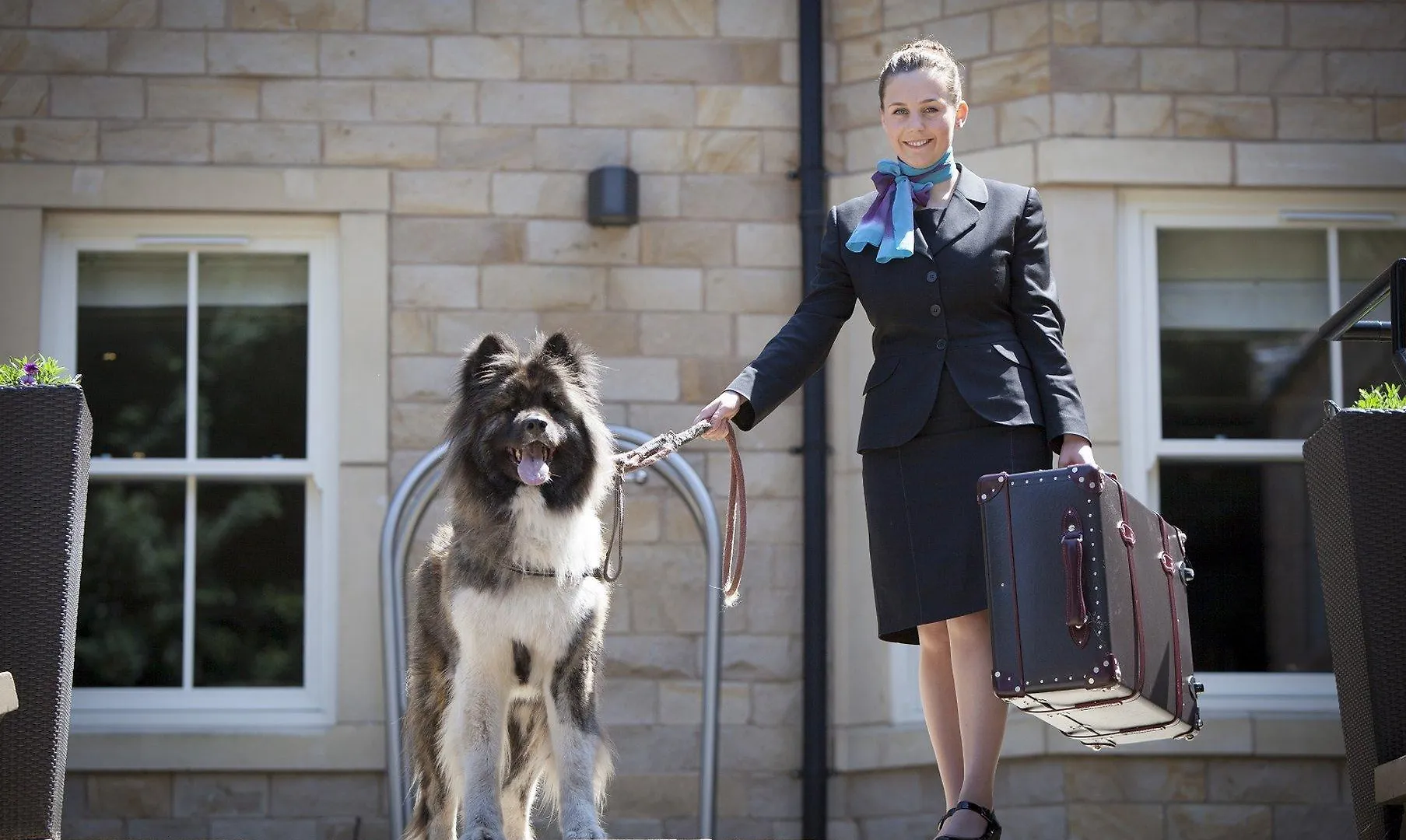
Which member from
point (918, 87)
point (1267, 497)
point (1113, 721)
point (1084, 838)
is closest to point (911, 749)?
point (1084, 838)

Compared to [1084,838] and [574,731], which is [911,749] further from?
[574,731]

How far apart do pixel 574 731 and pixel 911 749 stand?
2.59 m

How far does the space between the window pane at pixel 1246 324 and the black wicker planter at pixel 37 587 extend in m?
4.14

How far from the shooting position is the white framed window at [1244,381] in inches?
252

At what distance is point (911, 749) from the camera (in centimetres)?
631

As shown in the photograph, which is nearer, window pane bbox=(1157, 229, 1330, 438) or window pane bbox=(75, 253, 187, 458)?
window pane bbox=(1157, 229, 1330, 438)

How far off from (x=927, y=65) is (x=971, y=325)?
57 centimetres

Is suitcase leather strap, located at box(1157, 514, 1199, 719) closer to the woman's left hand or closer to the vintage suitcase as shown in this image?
the vintage suitcase

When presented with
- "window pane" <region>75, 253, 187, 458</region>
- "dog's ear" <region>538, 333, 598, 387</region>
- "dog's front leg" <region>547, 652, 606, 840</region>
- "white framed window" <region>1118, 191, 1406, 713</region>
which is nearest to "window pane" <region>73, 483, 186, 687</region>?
"window pane" <region>75, 253, 187, 458</region>

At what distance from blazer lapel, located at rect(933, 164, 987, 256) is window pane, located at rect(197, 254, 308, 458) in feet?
11.5

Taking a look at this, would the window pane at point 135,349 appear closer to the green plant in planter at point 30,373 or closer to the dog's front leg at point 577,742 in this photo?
the green plant in planter at point 30,373

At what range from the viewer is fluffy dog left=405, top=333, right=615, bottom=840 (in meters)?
3.99

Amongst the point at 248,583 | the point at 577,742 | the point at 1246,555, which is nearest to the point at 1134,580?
the point at 577,742

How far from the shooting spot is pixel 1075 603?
3.37 m
